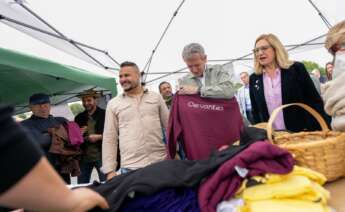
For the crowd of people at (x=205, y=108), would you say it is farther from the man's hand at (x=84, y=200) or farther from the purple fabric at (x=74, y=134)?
the man's hand at (x=84, y=200)

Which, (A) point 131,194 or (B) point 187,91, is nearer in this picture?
(A) point 131,194

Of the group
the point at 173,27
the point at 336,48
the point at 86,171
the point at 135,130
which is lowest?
the point at 86,171

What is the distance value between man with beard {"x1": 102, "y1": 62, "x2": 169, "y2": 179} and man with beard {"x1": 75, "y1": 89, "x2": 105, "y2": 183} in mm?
1323

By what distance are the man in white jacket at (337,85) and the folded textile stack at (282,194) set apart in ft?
1.30

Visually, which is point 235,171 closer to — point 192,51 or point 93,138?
point 192,51

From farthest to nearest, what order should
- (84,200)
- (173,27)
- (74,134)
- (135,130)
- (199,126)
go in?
(173,27) < (74,134) < (135,130) < (199,126) < (84,200)

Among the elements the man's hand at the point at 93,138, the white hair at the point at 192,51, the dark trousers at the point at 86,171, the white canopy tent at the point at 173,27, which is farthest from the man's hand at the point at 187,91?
the white canopy tent at the point at 173,27

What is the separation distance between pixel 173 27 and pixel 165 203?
18.7ft

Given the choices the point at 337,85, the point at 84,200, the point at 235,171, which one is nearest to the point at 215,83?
the point at 337,85

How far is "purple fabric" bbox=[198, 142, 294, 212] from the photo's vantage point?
0.84m

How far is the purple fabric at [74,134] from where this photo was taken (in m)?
3.33

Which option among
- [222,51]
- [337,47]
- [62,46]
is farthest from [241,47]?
[337,47]

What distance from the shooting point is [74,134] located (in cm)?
337

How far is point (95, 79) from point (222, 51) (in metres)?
3.89
